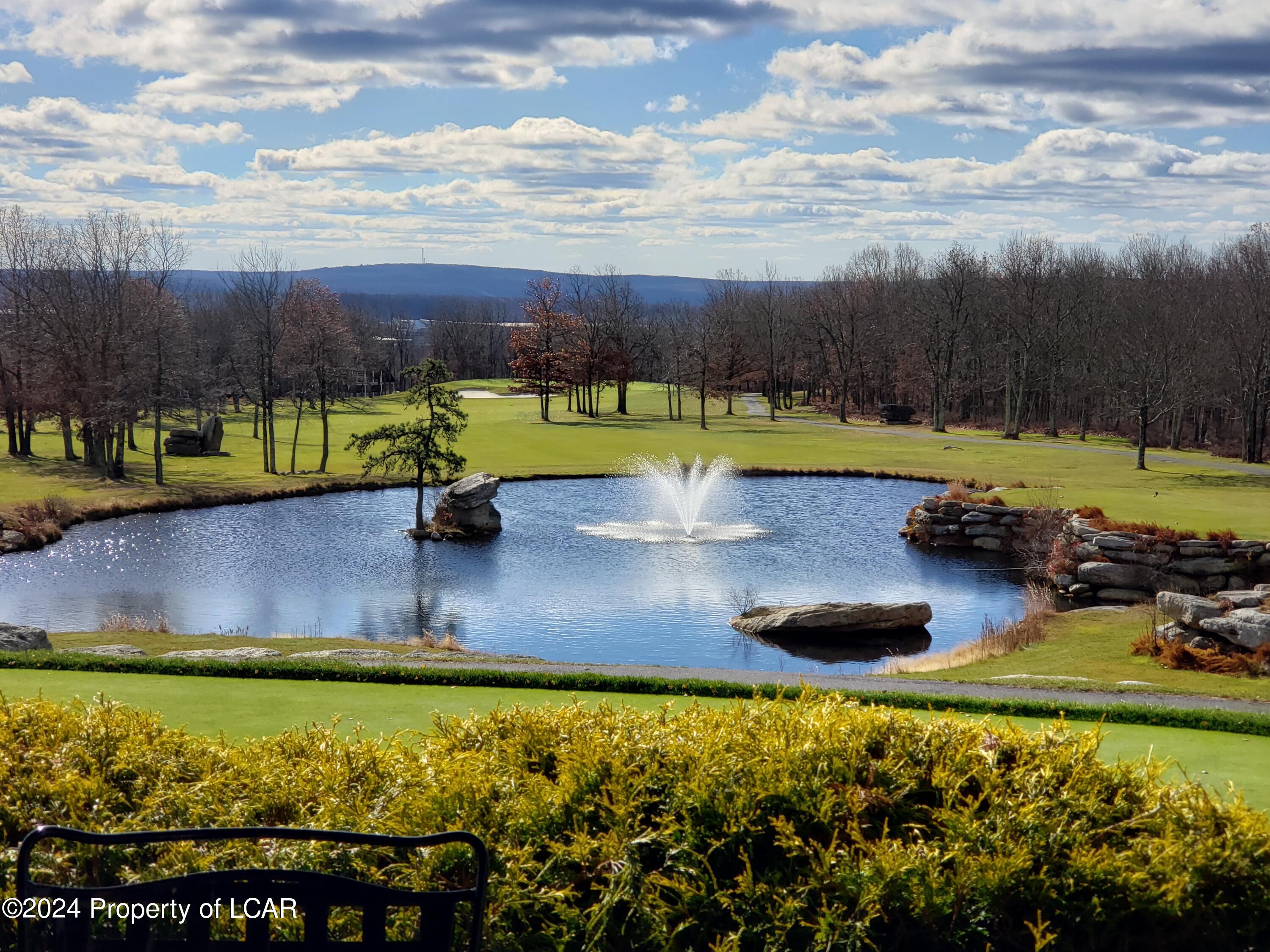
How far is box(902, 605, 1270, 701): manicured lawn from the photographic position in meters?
15.4

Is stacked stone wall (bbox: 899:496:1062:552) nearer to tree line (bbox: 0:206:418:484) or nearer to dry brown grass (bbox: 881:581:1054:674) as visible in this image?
dry brown grass (bbox: 881:581:1054:674)

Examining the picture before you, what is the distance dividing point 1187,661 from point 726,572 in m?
13.8

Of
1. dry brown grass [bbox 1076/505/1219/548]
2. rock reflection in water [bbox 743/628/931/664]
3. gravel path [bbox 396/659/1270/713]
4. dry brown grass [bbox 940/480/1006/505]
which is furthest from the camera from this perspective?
dry brown grass [bbox 940/480/1006/505]

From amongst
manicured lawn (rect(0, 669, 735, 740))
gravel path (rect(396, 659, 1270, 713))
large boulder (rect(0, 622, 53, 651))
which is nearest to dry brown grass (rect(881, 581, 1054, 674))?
gravel path (rect(396, 659, 1270, 713))

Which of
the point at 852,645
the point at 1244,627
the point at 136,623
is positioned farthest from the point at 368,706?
the point at 136,623

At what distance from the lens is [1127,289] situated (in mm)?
74000

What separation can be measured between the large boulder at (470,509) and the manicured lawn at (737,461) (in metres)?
11.7

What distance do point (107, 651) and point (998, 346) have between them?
225ft

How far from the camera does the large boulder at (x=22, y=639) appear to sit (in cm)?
1541

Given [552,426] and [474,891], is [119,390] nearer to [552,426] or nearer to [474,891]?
[552,426]

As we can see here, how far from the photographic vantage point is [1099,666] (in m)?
18.0

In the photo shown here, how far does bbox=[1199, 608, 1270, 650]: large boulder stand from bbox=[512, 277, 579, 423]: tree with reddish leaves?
63744 millimetres

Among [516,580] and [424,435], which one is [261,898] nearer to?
[516,580]

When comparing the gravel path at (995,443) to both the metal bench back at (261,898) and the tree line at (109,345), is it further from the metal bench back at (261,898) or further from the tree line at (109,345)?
the metal bench back at (261,898)
